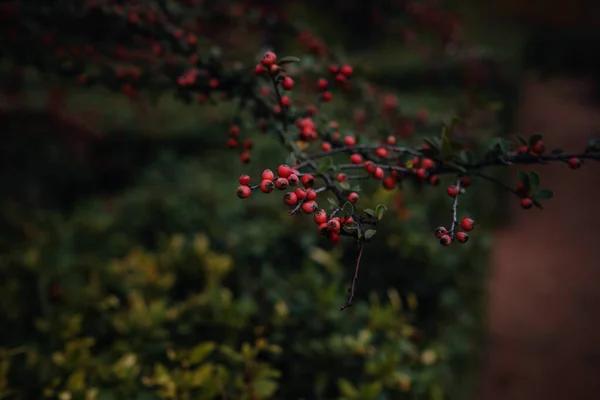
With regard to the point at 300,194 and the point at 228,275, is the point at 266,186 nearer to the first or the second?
the point at 300,194

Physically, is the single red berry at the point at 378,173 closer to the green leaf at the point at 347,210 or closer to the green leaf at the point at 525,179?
the green leaf at the point at 347,210

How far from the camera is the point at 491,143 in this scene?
1427 mm

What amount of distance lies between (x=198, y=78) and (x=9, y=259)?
1511 mm

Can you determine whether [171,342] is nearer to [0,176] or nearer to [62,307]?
[62,307]

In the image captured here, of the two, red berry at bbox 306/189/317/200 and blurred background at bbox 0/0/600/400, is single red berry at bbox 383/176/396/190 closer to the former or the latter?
blurred background at bbox 0/0/600/400

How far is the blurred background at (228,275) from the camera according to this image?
6.49 ft

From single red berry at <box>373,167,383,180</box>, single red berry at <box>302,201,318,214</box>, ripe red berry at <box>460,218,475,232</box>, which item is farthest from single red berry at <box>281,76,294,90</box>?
ripe red berry at <box>460,218,475,232</box>

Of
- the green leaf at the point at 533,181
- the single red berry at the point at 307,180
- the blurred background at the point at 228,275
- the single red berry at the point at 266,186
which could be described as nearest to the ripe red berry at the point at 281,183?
the single red berry at the point at 266,186

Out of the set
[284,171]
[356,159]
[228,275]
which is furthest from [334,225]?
[228,275]

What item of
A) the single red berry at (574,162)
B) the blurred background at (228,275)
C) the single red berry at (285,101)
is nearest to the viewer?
the single red berry at (574,162)

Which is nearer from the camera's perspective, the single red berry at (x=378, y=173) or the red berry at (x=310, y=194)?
the red berry at (x=310, y=194)

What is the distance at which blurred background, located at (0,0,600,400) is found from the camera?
198 cm

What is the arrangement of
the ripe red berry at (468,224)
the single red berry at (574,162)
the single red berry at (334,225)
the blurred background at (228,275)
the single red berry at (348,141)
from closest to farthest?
the single red berry at (334,225) < the ripe red berry at (468,224) < the single red berry at (574,162) < the single red berry at (348,141) < the blurred background at (228,275)

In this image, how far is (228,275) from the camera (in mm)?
2543
